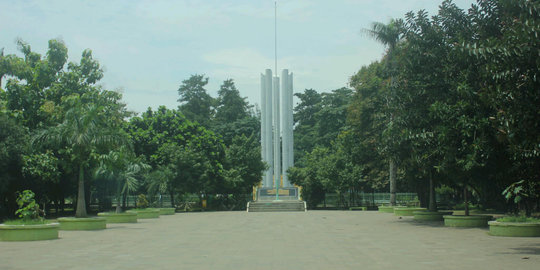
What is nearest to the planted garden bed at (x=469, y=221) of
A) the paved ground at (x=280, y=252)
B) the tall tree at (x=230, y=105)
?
the paved ground at (x=280, y=252)

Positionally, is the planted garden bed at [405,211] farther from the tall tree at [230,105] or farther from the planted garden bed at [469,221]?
the tall tree at [230,105]

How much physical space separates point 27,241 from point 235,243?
6322 mm

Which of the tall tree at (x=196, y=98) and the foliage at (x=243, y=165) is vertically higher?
the tall tree at (x=196, y=98)

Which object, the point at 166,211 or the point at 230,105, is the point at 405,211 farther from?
the point at 230,105

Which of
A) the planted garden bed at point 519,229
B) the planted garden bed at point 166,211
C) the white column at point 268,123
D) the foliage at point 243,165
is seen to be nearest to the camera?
the planted garden bed at point 519,229

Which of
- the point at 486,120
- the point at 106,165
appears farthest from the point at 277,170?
the point at 486,120

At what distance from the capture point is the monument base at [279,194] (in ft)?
155

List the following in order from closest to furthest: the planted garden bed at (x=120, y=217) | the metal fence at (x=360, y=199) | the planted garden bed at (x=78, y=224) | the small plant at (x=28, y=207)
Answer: the small plant at (x=28, y=207)
the planted garden bed at (x=78, y=224)
the planted garden bed at (x=120, y=217)
the metal fence at (x=360, y=199)

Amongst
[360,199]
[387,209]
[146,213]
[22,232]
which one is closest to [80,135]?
[22,232]

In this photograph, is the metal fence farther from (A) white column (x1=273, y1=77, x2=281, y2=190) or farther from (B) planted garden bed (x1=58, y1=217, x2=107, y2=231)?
(B) planted garden bed (x1=58, y1=217, x2=107, y2=231)

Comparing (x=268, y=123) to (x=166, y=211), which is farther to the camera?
(x=268, y=123)

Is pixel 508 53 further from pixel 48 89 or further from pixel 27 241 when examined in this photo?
pixel 48 89

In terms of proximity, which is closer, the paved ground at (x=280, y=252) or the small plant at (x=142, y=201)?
the paved ground at (x=280, y=252)

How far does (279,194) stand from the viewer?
4722cm
